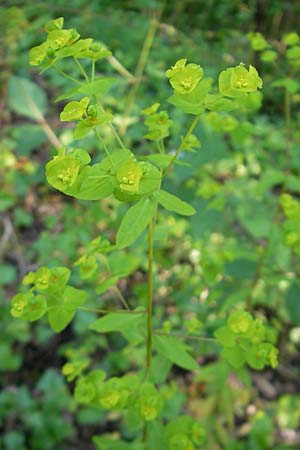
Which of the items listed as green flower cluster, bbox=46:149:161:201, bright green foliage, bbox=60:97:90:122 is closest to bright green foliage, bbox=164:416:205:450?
green flower cluster, bbox=46:149:161:201

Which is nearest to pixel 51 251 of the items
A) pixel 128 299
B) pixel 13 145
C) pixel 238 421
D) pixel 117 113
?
pixel 128 299

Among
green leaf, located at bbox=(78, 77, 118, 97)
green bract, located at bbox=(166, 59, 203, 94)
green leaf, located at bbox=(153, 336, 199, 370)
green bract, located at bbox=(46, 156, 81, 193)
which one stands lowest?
green leaf, located at bbox=(153, 336, 199, 370)

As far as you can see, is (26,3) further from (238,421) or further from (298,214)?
(238,421)

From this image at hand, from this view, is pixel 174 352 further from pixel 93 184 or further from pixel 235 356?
pixel 93 184

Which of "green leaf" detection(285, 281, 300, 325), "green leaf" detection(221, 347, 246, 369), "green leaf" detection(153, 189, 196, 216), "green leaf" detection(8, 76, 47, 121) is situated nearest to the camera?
"green leaf" detection(153, 189, 196, 216)

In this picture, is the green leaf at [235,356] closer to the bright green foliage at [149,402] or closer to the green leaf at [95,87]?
the bright green foliage at [149,402]

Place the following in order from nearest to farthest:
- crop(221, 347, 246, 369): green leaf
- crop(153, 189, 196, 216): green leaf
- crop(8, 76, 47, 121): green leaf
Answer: crop(153, 189, 196, 216): green leaf
crop(221, 347, 246, 369): green leaf
crop(8, 76, 47, 121): green leaf

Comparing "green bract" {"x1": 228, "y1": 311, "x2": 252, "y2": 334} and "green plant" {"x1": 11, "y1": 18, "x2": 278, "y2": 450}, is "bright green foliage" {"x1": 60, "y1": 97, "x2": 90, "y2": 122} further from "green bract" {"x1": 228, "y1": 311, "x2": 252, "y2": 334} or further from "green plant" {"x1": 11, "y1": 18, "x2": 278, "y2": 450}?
"green bract" {"x1": 228, "y1": 311, "x2": 252, "y2": 334}
